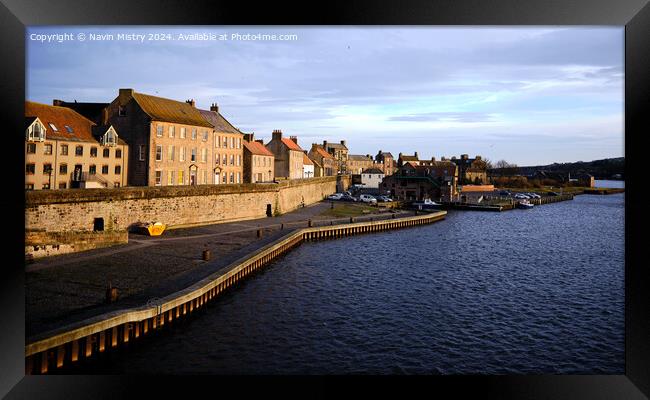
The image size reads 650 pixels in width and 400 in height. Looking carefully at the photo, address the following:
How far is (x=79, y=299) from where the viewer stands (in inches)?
804

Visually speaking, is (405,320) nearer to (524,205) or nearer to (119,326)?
(119,326)

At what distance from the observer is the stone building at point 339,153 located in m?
136

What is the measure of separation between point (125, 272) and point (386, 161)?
13214 cm

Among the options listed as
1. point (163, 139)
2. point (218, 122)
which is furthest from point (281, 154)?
point (163, 139)

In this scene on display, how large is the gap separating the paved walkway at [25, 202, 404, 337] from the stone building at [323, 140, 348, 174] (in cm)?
9567

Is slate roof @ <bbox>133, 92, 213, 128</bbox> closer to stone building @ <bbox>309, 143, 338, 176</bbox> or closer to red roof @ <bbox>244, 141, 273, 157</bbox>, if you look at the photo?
red roof @ <bbox>244, 141, 273, 157</bbox>

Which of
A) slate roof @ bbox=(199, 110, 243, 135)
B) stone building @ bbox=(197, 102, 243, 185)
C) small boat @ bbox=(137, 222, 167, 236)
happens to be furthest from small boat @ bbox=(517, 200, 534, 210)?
small boat @ bbox=(137, 222, 167, 236)

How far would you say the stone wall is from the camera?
104 ft

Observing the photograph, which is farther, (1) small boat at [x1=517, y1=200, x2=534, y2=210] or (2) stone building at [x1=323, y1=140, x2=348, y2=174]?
(2) stone building at [x1=323, y1=140, x2=348, y2=174]

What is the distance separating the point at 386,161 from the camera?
505 ft

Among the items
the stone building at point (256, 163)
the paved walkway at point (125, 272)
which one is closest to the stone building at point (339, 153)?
the stone building at point (256, 163)

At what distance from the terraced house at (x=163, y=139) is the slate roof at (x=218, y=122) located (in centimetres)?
300

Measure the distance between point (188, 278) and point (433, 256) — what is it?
23.5 metres
